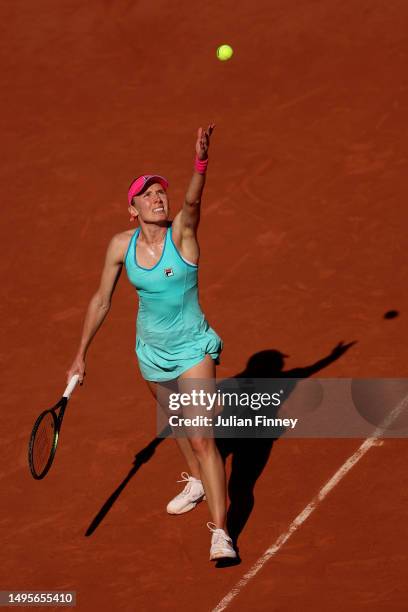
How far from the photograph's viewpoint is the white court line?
27.5ft

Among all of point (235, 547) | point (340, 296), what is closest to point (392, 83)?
point (340, 296)

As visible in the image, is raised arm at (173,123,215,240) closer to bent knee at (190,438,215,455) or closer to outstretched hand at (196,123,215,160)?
outstretched hand at (196,123,215,160)

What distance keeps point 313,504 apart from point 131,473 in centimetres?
162

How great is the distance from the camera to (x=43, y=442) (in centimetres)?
882

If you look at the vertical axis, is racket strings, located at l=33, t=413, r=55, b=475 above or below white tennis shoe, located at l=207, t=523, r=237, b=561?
above

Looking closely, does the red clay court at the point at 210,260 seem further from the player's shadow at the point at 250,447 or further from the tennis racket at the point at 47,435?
the tennis racket at the point at 47,435

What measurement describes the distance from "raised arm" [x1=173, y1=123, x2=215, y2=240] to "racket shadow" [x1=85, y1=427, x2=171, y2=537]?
2.45 m

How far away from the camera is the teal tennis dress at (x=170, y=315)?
8.32 m

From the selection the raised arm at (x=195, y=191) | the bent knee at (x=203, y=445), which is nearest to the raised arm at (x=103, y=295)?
the raised arm at (x=195, y=191)

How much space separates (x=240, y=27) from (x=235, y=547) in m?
10.6

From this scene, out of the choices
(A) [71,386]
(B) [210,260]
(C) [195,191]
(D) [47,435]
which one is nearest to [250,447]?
(D) [47,435]

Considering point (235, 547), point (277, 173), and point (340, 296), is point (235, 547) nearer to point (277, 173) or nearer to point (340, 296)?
point (340, 296)

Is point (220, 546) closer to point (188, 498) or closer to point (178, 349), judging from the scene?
point (188, 498)

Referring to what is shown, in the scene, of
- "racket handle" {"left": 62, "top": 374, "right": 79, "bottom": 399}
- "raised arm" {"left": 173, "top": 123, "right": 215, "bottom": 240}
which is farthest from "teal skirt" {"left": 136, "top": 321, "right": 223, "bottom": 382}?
"raised arm" {"left": 173, "top": 123, "right": 215, "bottom": 240}
